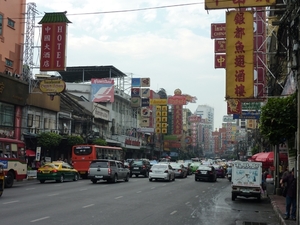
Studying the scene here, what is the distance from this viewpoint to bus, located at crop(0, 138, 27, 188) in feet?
84.2

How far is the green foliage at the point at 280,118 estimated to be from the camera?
16891mm

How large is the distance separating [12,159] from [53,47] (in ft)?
35.3

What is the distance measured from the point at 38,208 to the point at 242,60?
11842 mm

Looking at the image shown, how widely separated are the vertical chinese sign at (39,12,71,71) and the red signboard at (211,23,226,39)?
11.3 m

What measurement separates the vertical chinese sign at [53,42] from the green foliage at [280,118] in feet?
65.5

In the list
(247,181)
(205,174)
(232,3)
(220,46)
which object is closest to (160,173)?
(205,174)

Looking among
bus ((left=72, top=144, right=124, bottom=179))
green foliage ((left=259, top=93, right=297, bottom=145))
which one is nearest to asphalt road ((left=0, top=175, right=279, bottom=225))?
green foliage ((left=259, top=93, right=297, bottom=145))

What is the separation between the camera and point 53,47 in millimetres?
33438

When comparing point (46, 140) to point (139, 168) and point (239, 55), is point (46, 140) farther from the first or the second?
point (239, 55)

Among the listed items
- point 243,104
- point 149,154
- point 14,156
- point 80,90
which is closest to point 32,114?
point 14,156

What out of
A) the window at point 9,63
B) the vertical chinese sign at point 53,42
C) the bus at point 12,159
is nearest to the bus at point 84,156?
the vertical chinese sign at point 53,42

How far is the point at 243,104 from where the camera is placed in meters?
34.5

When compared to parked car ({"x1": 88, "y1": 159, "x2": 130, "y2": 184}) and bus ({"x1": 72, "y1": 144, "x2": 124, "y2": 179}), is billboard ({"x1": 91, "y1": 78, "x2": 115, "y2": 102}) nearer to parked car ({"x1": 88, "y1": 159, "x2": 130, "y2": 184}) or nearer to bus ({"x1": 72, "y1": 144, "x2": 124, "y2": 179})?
bus ({"x1": 72, "y1": 144, "x2": 124, "y2": 179})

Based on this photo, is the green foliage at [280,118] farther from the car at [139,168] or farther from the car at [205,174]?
the car at [139,168]
